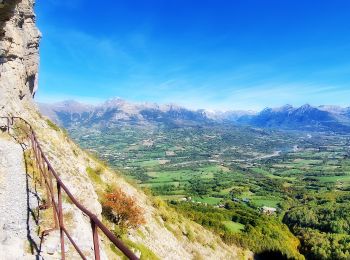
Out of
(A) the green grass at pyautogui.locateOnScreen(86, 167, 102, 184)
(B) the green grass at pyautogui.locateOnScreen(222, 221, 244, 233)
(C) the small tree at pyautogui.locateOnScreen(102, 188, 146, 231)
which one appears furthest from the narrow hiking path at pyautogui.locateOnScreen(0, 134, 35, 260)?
(B) the green grass at pyautogui.locateOnScreen(222, 221, 244, 233)

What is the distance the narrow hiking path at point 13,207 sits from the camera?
10.6m

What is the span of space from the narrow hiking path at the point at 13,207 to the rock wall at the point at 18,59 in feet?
33.1

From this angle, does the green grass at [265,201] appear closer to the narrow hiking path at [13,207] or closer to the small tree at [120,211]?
the small tree at [120,211]

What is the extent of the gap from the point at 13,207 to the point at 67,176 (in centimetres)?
827

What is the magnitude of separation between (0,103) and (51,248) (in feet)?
67.1

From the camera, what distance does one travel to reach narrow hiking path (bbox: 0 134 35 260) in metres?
10.6

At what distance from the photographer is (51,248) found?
11.3 metres

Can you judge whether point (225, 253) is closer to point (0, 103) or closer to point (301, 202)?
point (0, 103)

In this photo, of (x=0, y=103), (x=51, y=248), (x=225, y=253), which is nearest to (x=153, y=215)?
(x=225, y=253)

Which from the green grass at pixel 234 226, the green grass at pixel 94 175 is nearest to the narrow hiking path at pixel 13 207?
the green grass at pixel 94 175

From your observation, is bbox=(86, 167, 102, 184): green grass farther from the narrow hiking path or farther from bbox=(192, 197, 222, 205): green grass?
bbox=(192, 197, 222, 205): green grass

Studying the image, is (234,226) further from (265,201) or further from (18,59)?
(18,59)

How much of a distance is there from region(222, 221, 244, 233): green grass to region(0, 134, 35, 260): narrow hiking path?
3730 inches

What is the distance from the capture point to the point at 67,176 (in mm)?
Answer: 21234
